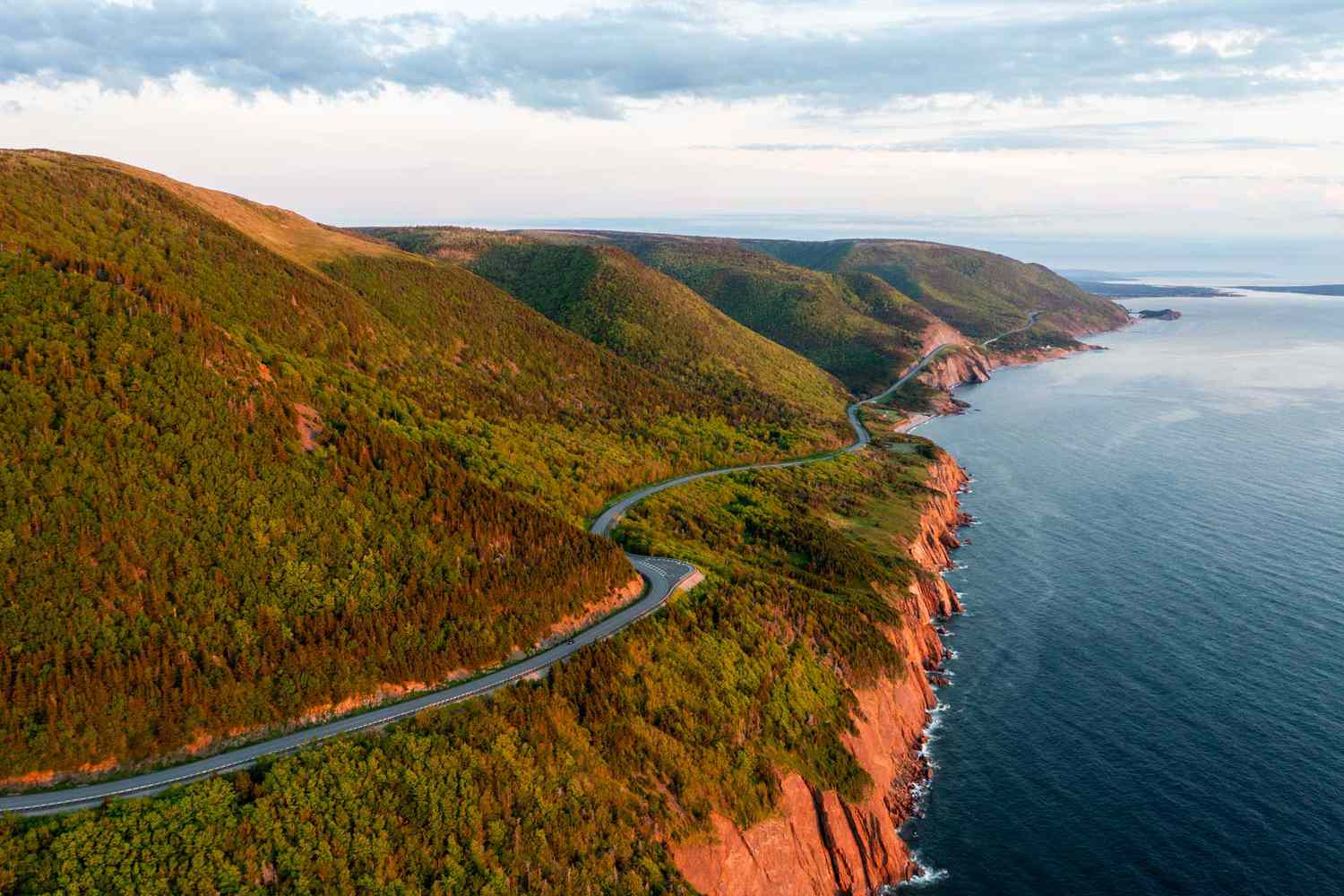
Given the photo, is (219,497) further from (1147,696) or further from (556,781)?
(1147,696)

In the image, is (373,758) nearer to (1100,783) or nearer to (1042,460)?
Result: (1100,783)

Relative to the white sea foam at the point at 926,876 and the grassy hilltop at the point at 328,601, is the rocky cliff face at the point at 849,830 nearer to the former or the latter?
the white sea foam at the point at 926,876

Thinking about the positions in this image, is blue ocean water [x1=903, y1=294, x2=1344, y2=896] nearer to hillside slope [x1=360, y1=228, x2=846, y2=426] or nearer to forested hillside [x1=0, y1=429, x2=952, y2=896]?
forested hillside [x1=0, y1=429, x2=952, y2=896]

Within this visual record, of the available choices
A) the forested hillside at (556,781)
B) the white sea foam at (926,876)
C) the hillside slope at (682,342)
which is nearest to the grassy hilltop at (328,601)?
the forested hillside at (556,781)

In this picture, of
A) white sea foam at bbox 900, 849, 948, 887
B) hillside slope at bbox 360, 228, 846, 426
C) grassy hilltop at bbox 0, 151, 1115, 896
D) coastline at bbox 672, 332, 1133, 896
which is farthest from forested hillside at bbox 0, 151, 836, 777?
hillside slope at bbox 360, 228, 846, 426

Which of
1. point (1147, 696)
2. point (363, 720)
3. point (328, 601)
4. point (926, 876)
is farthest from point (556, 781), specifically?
point (1147, 696)
